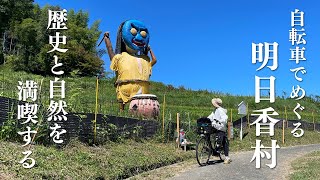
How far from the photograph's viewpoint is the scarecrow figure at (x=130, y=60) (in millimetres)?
14023

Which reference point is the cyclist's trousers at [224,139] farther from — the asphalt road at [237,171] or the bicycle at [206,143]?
the asphalt road at [237,171]

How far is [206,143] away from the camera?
30.3 feet

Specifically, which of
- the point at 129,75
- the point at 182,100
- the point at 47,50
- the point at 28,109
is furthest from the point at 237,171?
the point at 47,50

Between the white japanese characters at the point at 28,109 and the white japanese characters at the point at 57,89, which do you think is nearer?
the white japanese characters at the point at 28,109

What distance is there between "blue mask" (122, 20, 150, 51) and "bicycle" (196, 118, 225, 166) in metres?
5.93

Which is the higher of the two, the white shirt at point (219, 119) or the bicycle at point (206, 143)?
the white shirt at point (219, 119)

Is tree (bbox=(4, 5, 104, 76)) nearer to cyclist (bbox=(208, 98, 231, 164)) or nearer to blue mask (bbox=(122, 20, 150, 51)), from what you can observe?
blue mask (bbox=(122, 20, 150, 51))

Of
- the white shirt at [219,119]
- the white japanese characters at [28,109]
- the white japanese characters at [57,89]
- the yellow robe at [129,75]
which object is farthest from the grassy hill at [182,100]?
the white shirt at [219,119]

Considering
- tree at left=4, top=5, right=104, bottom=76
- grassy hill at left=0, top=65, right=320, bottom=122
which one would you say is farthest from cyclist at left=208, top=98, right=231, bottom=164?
tree at left=4, top=5, right=104, bottom=76

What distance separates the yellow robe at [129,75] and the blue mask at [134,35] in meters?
0.41

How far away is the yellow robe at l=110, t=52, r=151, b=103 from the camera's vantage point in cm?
1401

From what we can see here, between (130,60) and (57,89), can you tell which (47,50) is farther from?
(57,89)

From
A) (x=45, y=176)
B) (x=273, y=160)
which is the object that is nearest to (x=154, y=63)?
(x=273, y=160)

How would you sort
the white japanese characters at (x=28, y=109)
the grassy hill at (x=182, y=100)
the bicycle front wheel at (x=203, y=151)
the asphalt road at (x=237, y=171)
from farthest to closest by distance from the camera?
the grassy hill at (x=182, y=100) → the bicycle front wheel at (x=203, y=151) → the asphalt road at (x=237, y=171) → the white japanese characters at (x=28, y=109)
